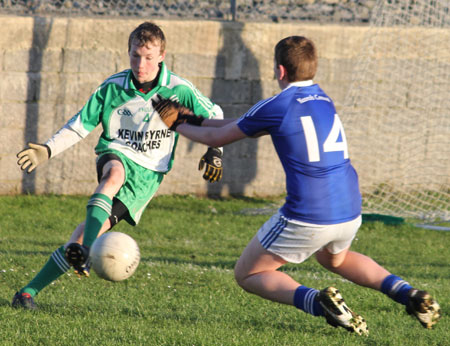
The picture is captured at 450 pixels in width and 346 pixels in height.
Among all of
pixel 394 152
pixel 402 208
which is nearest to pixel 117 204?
pixel 402 208

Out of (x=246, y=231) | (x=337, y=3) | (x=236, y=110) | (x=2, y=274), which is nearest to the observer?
(x=2, y=274)

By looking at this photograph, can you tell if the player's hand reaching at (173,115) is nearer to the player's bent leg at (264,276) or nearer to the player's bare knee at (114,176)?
the player's bare knee at (114,176)

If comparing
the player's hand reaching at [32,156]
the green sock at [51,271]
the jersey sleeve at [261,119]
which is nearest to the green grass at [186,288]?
the green sock at [51,271]

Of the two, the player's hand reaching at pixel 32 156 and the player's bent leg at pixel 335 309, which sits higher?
the player's hand reaching at pixel 32 156

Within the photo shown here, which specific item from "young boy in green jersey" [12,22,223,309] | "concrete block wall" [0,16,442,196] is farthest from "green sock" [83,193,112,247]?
"concrete block wall" [0,16,442,196]

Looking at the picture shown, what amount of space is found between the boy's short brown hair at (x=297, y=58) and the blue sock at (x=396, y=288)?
50.3 inches

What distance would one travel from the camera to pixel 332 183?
4328 mm

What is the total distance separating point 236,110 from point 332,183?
613 cm

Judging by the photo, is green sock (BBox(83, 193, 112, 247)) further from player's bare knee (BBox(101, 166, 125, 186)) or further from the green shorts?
the green shorts

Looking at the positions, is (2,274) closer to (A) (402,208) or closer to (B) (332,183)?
(B) (332,183)

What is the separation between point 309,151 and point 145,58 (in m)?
1.71

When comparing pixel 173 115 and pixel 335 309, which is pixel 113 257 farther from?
pixel 335 309

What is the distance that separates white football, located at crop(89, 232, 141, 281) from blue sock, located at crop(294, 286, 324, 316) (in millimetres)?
1037

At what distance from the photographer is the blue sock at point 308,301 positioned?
4.19m
